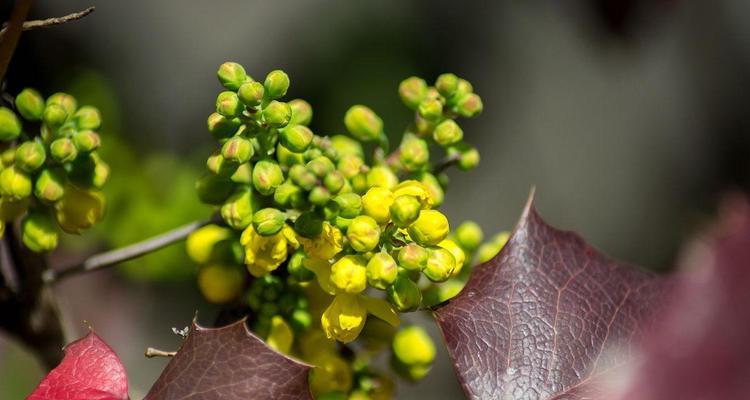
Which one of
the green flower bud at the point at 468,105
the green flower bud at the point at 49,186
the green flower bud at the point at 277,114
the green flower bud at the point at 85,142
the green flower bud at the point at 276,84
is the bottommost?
the green flower bud at the point at 49,186

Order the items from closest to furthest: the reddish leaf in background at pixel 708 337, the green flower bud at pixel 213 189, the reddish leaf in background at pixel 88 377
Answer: the reddish leaf in background at pixel 708 337 → the reddish leaf in background at pixel 88 377 → the green flower bud at pixel 213 189

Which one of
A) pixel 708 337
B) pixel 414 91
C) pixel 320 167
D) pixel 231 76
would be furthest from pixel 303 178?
pixel 708 337

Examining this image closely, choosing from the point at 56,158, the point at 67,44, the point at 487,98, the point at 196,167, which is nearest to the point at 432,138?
the point at 56,158

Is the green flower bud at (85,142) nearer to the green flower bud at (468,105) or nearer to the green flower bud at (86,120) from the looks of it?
the green flower bud at (86,120)

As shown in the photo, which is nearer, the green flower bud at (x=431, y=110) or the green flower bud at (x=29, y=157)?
the green flower bud at (x=29, y=157)

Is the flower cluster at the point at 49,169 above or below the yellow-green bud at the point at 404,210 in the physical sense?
below

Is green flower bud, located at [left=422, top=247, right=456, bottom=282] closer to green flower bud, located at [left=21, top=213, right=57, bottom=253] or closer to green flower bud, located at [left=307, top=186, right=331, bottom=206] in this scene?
green flower bud, located at [left=307, top=186, right=331, bottom=206]

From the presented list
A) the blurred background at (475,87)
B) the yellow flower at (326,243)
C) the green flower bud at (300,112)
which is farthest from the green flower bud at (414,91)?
the blurred background at (475,87)

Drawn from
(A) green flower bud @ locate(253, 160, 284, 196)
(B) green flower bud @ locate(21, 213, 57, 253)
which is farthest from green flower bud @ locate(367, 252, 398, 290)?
(B) green flower bud @ locate(21, 213, 57, 253)
